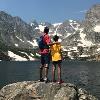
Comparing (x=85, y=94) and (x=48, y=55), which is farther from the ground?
(x=48, y=55)

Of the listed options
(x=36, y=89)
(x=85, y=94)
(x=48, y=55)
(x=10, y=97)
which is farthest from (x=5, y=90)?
(x=85, y=94)

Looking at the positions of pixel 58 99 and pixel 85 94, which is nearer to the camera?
pixel 58 99

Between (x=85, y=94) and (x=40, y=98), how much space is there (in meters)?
4.83

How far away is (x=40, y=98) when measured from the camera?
31.9m

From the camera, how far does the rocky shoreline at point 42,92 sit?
104 ft

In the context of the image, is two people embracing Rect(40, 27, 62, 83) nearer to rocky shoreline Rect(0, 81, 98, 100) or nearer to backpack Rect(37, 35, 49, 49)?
backpack Rect(37, 35, 49, 49)

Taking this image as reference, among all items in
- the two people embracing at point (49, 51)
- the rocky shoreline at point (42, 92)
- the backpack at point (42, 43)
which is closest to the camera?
the rocky shoreline at point (42, 92)

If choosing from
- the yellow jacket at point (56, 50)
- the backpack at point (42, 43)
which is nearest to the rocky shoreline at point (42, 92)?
the yellow jacket at point (56, 50)

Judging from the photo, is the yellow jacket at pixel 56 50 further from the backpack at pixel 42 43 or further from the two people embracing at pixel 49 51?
the backpack at pixel 42 43

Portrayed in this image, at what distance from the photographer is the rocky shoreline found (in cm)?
3175

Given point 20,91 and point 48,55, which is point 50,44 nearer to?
point 48,55

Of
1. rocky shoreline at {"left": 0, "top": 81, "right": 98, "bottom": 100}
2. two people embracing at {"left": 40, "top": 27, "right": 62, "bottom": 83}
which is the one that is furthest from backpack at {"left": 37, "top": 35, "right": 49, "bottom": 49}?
rocky shoreline at {"left": 0, "top": 81, "right": 98, "bottom": 100}

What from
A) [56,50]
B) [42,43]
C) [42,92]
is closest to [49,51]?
[56,50]

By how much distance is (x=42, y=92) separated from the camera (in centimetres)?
3194
